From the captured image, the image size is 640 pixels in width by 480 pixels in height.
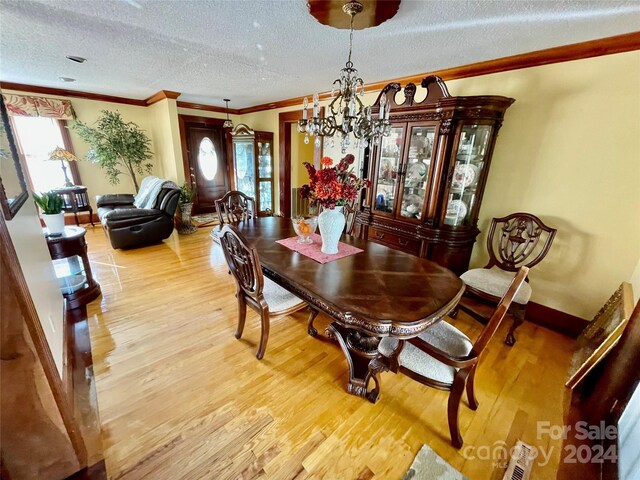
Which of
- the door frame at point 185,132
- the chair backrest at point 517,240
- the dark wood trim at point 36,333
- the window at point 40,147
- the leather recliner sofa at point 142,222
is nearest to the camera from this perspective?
the dark wood trim at point 36,333

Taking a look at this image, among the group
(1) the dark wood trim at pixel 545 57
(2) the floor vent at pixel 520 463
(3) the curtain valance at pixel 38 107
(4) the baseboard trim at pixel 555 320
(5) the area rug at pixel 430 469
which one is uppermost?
(1) the dark wood trim at pixel 545 57

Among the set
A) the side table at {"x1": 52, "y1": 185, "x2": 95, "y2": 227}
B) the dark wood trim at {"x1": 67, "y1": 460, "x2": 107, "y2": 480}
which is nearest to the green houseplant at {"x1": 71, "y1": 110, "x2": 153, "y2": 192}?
the side table at {"x1": 52, "y1": 185, "x2": 95, "y2": 227}

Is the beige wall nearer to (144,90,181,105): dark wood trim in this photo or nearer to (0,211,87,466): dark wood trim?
(0,211,87,466): dark wood trim

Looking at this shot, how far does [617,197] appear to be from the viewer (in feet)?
6.42

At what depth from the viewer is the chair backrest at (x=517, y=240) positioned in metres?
2.23

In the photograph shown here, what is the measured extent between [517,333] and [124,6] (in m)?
3.74

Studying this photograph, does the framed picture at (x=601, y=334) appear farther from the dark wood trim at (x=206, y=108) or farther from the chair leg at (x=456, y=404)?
the dark wood trim at (x=206, y=108)

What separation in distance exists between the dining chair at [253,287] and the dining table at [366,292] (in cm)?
12

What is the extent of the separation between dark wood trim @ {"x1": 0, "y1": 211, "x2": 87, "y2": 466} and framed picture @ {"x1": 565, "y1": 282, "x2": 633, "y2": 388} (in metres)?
2.76

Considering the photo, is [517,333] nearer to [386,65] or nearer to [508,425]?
[508,425]

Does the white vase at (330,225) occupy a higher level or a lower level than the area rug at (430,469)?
higher

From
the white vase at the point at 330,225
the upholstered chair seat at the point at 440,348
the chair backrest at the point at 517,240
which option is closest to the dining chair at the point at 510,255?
the chair backrest at the point at 517,240

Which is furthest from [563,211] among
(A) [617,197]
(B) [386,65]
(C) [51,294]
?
(C) [51,294]

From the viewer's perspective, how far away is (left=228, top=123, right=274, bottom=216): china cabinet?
5.06m
